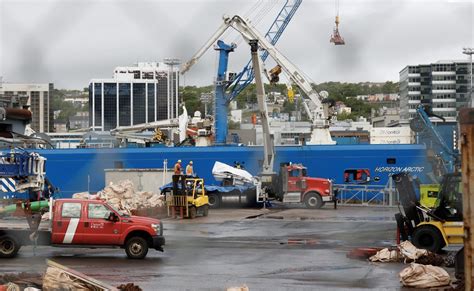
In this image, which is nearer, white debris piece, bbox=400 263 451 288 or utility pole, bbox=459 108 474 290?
utility pole, bbox=459 108 474 290

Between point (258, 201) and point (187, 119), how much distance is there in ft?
75.6

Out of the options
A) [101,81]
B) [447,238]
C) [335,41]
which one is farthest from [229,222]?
[335,41]

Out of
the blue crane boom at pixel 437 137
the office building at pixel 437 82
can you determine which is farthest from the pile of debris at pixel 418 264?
the blue crane boom at pixel 437 137

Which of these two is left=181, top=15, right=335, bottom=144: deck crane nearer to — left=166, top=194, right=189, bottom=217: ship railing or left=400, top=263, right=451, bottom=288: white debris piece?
left=166, top=194, right=189, bottom=217: ship railing

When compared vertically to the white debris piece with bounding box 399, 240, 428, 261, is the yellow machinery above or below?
above

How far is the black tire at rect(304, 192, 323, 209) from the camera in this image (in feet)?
136

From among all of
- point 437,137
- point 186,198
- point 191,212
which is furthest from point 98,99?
point 437,137

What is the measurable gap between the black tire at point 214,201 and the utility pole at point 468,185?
104 ft

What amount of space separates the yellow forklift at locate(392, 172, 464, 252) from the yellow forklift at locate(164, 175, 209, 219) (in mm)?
13465

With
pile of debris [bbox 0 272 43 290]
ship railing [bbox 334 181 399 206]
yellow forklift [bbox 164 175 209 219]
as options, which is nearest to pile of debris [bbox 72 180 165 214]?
yellow forklift [bbox 164 175 209 219]

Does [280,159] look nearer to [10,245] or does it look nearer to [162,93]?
[10,245]

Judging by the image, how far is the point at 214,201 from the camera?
4072cm

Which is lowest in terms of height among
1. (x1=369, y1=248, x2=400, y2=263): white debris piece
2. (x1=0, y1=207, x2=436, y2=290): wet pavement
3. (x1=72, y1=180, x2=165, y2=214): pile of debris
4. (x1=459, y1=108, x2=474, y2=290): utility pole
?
(x1=0, y1=207, x2=436, y2=290): wet pavement

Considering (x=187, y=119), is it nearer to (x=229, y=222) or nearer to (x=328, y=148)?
(x=328, y=148)
